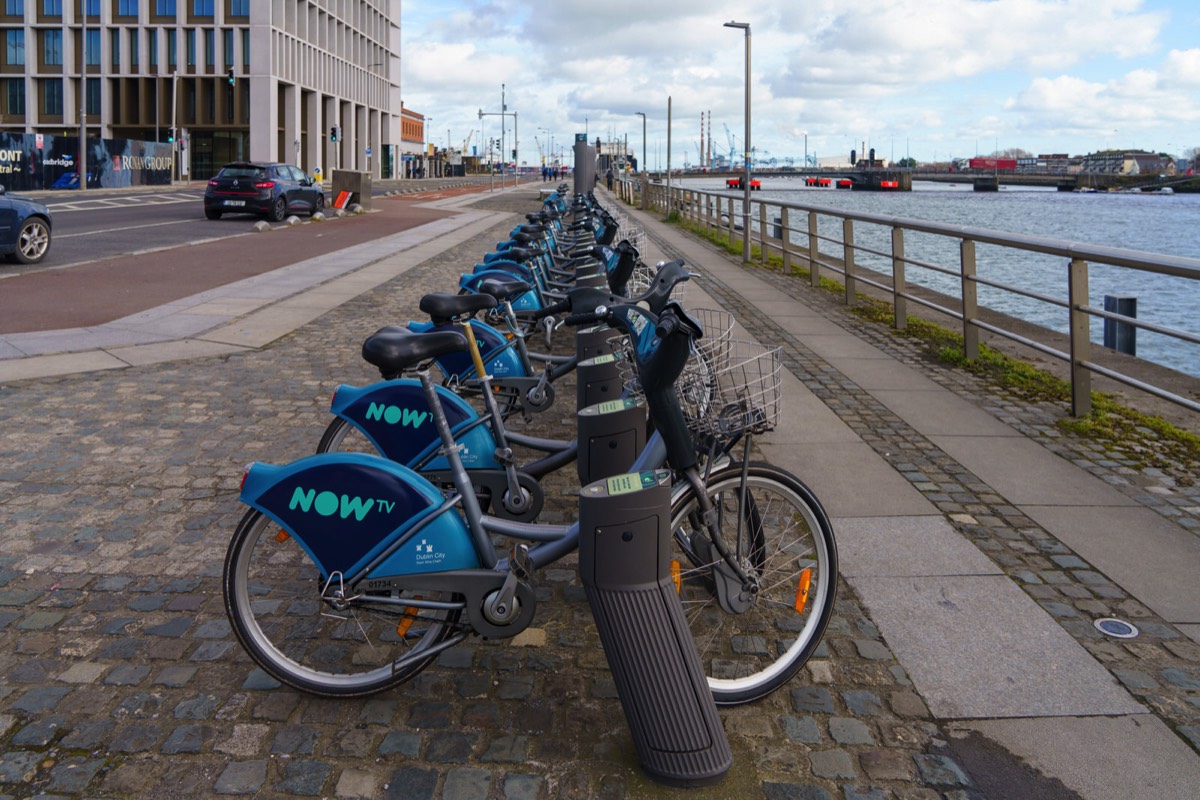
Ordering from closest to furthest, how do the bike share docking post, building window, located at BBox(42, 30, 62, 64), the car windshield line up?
the bike share docking post
the car windshield
building window, located at BBox(42, 30, 62, 64)

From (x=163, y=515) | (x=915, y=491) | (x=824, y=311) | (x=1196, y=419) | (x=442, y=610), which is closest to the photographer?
(x=442, y=610)

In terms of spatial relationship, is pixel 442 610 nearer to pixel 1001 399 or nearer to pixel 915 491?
pixel 915 491

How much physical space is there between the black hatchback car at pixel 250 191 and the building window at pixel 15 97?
187 ft

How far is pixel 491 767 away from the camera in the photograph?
10.4ft

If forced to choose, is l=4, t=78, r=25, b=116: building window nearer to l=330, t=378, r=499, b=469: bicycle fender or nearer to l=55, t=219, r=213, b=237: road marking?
l=55, t=219, r=213, b=237: road marking

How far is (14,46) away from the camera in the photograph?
77812mm

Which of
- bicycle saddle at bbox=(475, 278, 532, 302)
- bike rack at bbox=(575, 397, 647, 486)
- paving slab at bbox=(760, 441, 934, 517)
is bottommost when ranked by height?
paving slab at bbox=(760, 441, 934, 517)

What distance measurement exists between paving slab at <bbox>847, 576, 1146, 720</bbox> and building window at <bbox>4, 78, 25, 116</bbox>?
8677 cm

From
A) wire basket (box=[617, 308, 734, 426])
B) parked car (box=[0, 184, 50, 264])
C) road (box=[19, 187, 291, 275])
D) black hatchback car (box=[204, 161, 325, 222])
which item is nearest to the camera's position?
wire basket (box=[617, 308, 734, 426])

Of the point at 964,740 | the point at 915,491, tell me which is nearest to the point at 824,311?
the point at 915,491

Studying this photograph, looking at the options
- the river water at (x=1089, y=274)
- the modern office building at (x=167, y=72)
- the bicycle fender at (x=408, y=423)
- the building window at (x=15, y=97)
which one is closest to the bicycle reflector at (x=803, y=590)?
the bicycle fender at (x=408, y=423)

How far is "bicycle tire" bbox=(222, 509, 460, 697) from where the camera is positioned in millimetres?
3502

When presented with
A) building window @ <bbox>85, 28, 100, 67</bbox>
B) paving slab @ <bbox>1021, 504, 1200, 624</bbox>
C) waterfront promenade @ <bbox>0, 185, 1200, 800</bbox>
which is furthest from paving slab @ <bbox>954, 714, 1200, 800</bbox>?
building window @ <bbox>85, 28, 100, 67</bbox>

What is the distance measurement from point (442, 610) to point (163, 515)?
2.41 meters
